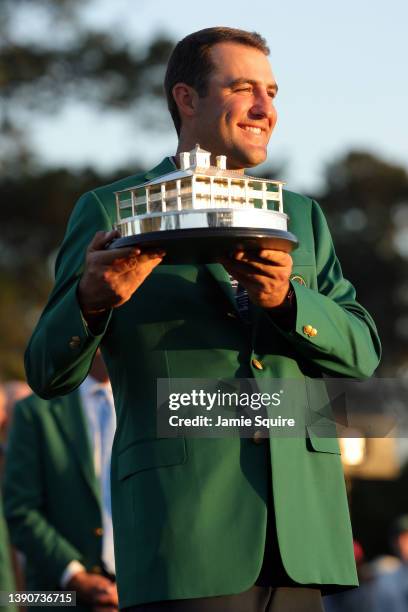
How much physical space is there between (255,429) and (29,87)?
24721mm

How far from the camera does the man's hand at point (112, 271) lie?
147 inches

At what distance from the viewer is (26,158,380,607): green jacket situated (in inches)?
153

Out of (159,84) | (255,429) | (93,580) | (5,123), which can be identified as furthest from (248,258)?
(159,84)

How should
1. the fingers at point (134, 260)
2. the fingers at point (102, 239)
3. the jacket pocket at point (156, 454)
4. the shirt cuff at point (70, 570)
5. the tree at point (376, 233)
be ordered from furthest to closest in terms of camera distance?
the tree at point (376, 233) → the shirt cuff at point (70, 570) → the jacket pocket at point (156, 454) → the fingers at point (102, 239) → the fingers at point (134, 260)

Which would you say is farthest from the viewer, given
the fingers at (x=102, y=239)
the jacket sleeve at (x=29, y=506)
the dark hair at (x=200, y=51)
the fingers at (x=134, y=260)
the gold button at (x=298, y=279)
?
the jacket sleeve at (x=29, y=506)

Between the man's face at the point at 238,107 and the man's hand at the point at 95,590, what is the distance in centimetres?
304

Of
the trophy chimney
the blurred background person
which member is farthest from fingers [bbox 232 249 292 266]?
the blurred background person

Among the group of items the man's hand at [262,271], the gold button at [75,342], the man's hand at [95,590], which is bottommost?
the man's hand at [95,590]

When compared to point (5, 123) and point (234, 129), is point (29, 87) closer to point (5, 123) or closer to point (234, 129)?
point (5, 123)

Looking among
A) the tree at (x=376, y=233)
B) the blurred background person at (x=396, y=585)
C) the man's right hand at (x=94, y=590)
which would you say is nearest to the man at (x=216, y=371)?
the man's right hand at (x=94, y=590)

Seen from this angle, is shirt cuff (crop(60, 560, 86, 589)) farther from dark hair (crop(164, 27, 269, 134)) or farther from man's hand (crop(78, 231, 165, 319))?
man's hand (crop(78, 231, 165, 319))

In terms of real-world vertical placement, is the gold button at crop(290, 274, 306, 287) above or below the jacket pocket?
above

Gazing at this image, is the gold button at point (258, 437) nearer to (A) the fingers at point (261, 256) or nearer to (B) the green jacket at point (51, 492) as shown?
(A) the fingers at point (261, 256)

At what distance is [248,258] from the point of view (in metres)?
3.71
